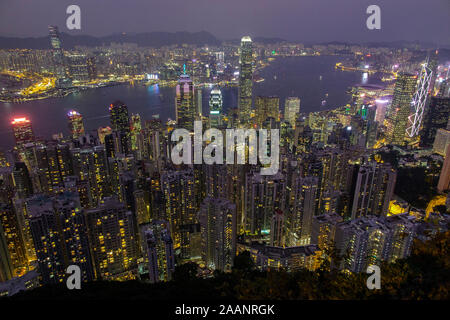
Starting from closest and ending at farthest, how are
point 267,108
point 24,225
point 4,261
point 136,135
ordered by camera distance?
point 4,261, point 24,225, point 136,135, point 267,108

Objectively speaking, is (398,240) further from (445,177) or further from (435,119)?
(435,119)

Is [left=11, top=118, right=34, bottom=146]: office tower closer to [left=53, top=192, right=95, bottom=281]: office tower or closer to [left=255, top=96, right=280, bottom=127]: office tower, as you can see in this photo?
[left=53, top=192, right=95, bottom=281]: office tower

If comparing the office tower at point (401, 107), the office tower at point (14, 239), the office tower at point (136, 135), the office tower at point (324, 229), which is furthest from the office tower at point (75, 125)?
the office tower at point (401, 107)

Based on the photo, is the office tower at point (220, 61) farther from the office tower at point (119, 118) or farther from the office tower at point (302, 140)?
the office tower at point (302, 140)

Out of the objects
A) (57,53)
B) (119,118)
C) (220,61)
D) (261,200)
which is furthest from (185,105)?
(220,61)

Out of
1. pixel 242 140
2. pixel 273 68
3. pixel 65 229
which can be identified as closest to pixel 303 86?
pixel 273 68

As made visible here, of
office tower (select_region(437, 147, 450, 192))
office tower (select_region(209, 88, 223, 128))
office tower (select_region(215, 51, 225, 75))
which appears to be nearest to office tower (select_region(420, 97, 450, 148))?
office tower (select_region(437, 147, 450, 192))
